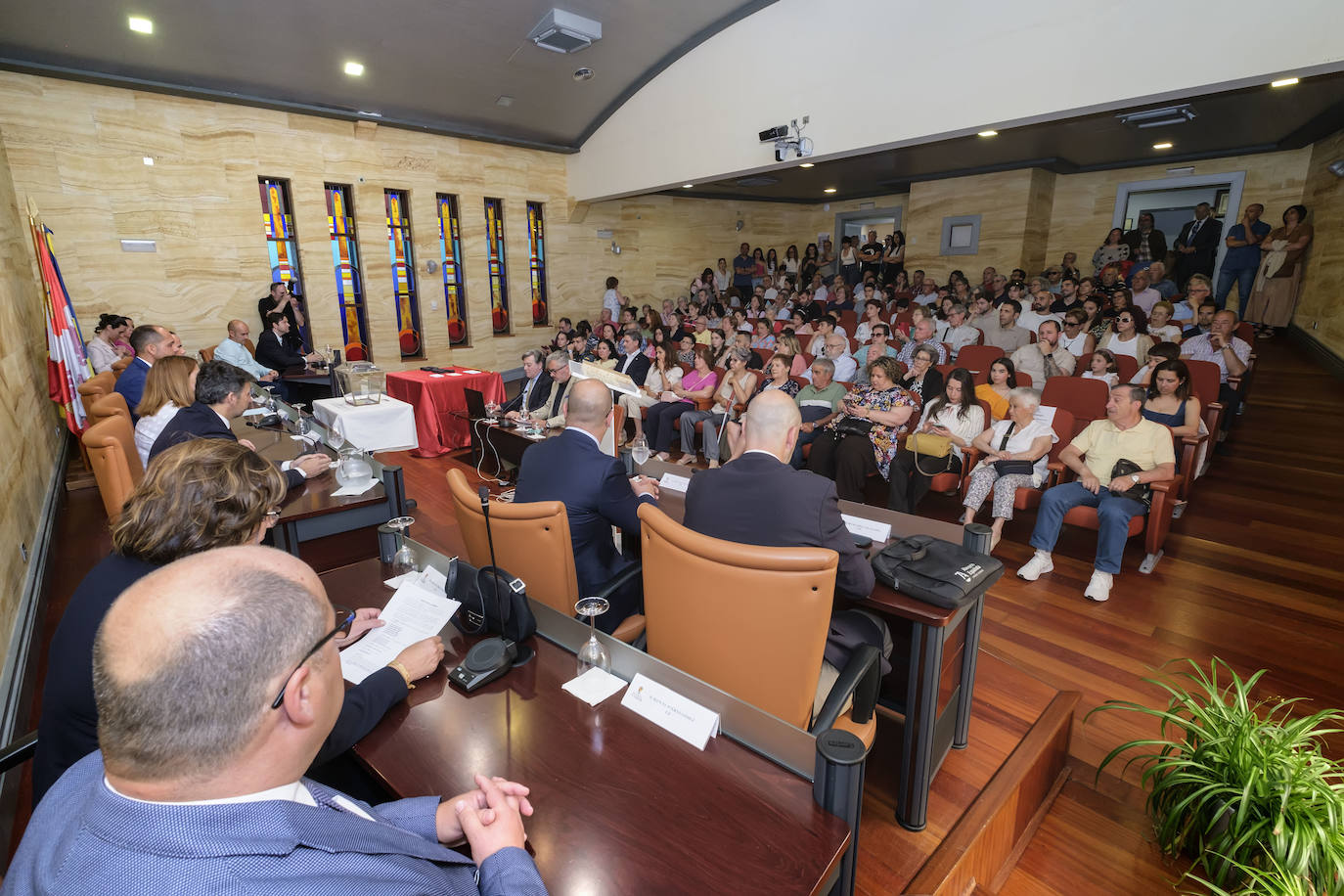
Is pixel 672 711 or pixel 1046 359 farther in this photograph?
pixel 1046 359

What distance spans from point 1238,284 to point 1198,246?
2.40ft

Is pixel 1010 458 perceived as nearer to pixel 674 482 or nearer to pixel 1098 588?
pixel 1098 588

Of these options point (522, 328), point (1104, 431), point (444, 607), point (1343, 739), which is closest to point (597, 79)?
point (522, 328)

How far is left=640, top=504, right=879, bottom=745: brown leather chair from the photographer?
4.67 ft

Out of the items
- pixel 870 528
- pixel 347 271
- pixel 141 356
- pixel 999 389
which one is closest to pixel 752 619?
pixel 870 528

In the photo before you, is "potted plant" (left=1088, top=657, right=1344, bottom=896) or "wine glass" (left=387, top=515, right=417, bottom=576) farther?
"wine glass" (left=387, top=515, right=417, bottom=576)

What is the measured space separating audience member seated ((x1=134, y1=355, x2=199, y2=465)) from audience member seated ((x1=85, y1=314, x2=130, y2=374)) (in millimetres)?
4036

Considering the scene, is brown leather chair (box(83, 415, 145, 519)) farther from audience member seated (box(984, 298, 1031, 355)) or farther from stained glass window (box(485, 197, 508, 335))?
stained glass window (box(485, 197, 508, 335))

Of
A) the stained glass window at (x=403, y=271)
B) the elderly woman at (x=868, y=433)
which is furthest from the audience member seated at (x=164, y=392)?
the stained glass window at (x=403, y=271)

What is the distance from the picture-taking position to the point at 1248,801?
5.10ft

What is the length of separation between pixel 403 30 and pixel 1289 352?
993cm

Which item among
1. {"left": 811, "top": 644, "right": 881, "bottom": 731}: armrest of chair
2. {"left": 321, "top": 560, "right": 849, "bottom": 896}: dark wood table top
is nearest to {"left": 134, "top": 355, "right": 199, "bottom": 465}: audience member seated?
{"left": 321, "top": 560, "right": 849, "bottom": 896}: dark wood table top

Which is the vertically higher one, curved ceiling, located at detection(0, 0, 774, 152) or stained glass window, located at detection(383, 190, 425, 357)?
curved ceiling, located at detection(0, 0, 774, 152)

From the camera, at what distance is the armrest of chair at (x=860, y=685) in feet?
4.86
